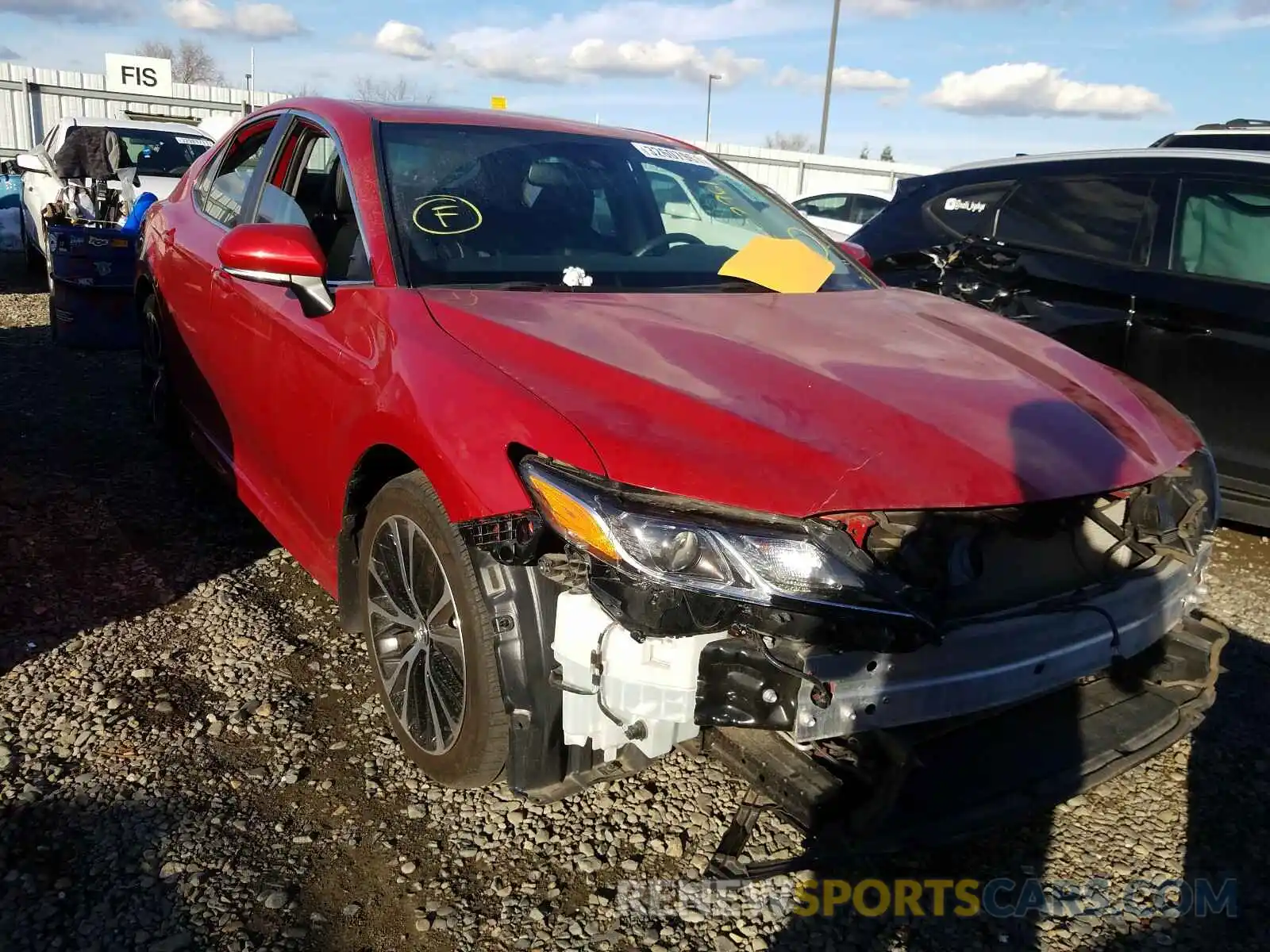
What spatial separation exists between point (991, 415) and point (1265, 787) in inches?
57.6

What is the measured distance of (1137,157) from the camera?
15.3 feet

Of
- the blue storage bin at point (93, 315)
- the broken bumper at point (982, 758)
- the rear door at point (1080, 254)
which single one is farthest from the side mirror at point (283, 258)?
the blue storage bin at point (93, 315)

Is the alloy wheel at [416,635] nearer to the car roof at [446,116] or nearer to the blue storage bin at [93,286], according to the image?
the car roof at [446,116]

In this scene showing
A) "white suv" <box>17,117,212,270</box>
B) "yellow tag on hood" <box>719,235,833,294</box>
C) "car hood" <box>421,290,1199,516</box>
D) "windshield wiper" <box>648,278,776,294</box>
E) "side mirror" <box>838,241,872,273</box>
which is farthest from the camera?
"white suv" <box>17,117,212,270</box>

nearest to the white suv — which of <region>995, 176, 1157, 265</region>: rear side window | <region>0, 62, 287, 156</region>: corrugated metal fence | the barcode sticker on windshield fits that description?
the barcode sticker on windshield

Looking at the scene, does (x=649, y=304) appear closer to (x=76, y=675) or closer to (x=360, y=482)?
(x=360, y=482)

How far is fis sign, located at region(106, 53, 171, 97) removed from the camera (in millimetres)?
21781

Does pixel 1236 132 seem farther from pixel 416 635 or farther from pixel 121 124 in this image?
pixel 121 124

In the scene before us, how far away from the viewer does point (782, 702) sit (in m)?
1.80

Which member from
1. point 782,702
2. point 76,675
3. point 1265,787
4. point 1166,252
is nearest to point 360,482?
point 76,675

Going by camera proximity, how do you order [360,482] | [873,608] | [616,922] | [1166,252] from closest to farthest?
[873,608]
[616,922]
[360,482]
[1166,252]

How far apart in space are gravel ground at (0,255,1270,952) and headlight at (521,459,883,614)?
0.70 m

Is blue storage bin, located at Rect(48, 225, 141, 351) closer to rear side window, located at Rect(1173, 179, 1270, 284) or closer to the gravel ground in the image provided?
the gravel ground

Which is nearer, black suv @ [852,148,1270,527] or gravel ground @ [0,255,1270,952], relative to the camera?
gravel ground @ [0,255,1270,952]
